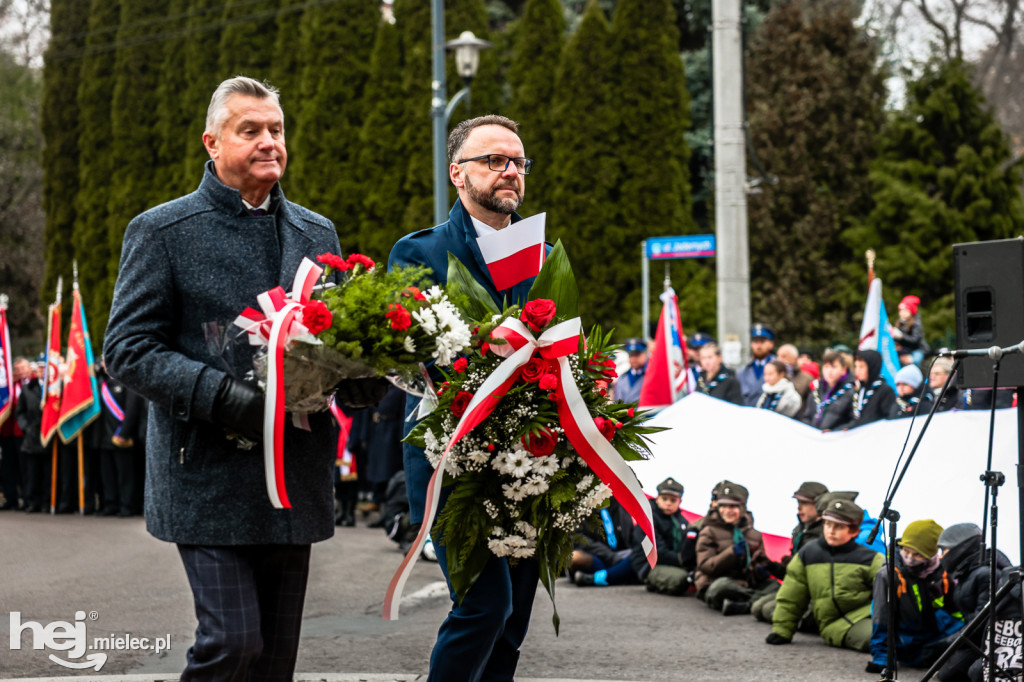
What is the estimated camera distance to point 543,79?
25.4m

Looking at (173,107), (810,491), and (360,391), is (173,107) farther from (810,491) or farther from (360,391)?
(360,391)

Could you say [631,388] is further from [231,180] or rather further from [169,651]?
[231,180]

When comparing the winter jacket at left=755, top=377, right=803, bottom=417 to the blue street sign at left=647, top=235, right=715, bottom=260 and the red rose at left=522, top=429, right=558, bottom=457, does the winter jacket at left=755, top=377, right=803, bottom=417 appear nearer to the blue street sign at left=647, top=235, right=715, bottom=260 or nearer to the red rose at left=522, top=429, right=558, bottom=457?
the blue street sign at left=647, top=235, right=715, bottom=260

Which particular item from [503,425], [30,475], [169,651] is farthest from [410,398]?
[30,475]

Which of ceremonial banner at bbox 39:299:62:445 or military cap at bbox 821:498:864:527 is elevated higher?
ceremonial banner at bbox 39:299:62:445

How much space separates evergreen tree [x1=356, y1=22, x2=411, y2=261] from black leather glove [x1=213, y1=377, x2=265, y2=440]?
23.8 m

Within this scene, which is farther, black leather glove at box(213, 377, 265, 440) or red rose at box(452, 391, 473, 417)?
red rose at box(452, 391, 473, 417)

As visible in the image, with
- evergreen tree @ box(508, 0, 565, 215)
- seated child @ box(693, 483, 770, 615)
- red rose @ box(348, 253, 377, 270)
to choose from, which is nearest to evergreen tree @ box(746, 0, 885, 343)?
evergreen tree @ box(508, 0, 565, 215)

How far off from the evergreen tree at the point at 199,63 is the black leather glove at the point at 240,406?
27.9 m

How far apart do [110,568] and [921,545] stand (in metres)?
6.48

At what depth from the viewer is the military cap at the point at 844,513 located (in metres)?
7.45

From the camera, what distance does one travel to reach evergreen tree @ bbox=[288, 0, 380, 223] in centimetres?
2745

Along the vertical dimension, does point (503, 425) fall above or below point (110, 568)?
above

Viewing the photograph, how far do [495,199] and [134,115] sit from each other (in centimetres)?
2957
